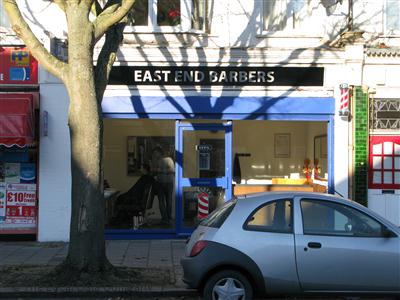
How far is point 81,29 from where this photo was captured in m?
7.89

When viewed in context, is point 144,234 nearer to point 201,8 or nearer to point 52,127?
point 52,127

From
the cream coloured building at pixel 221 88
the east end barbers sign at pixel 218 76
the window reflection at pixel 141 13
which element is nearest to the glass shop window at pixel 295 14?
the cream coloured building at pixel 221 88

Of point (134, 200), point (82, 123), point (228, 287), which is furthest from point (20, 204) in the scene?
point (228, 287)

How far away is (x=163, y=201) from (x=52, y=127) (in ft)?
9.24

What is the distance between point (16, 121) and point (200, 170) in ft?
12.7

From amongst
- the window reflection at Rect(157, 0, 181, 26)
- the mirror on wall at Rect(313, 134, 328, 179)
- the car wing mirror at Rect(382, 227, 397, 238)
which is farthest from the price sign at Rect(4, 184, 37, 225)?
the car wing mirror at Rect(382, 227, 397, 238)

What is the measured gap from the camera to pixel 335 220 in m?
6.64

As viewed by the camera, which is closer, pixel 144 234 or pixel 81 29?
pixel 81 29

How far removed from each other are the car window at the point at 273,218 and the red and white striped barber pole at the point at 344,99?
17.6 ft

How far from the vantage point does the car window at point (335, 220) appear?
6.56 m

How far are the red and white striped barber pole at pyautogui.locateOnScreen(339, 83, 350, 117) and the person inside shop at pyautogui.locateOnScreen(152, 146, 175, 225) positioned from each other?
374 cm

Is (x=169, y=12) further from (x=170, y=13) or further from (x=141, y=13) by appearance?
(x=141, y=13)

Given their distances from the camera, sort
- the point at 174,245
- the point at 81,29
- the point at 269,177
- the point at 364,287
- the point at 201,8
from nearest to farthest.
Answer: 1. the point at 364,287
2. the point at 81,29
3. the point at 174,245
4. the point at 201,8
5. the point at 269,177

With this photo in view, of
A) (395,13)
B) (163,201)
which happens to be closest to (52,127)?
(163,201)
